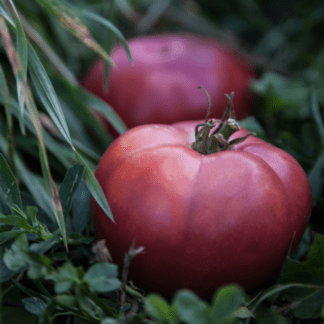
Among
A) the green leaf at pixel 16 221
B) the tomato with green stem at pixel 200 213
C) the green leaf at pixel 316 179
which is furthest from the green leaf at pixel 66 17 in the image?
the green leaf at pixel 316 179

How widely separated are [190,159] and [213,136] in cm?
7

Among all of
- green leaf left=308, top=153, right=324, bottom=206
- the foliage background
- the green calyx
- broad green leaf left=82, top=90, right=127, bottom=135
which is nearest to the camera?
the foliage background

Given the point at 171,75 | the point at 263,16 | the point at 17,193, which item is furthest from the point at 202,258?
the point at 263,16

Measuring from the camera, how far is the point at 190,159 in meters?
0.58

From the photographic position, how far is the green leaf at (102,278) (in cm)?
49

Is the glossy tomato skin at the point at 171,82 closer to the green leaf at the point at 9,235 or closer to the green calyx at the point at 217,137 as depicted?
the green calyx at the point at 217,137

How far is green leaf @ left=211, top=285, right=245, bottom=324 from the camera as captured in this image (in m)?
0.41

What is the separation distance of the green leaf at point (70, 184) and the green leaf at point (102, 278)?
0.13 metres

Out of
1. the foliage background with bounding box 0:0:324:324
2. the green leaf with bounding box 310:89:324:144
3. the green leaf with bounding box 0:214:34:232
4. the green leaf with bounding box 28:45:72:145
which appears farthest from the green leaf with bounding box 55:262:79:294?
the green leaf with bounding box 310:89:324:144

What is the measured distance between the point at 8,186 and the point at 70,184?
0.10 m

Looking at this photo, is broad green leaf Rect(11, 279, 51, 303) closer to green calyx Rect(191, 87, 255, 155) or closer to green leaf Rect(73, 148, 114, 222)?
green leaf Rect(73, 148, 114, 222)

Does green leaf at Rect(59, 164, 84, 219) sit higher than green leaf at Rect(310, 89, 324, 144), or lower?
lower

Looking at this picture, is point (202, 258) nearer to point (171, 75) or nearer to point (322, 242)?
point (322, 242)

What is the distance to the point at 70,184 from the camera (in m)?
0.59
